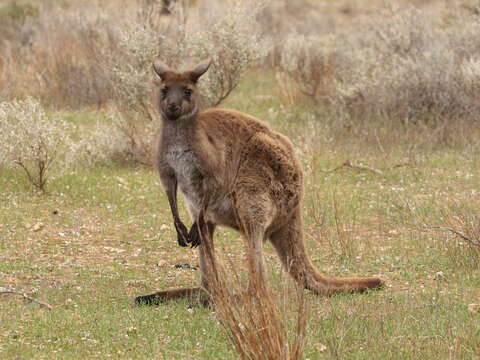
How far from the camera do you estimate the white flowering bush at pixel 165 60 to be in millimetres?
10453

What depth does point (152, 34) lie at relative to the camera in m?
11.2

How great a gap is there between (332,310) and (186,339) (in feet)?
2.92

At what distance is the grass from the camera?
4.52 meters

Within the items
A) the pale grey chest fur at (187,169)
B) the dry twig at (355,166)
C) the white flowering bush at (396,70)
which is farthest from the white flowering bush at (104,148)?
the pale grey chest fur at (187,169)

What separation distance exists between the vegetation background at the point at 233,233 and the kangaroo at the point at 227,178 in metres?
0.25

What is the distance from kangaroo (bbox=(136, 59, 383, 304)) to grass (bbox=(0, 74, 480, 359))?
0.30 metres

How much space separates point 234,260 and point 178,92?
1.85 m

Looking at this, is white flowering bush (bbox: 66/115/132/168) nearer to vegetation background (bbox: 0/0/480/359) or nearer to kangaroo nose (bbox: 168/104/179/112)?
vegetation background (bbox: 0/0/480/359)

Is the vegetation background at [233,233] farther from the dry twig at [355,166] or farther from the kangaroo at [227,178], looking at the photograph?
the kangaroo at [227,178]

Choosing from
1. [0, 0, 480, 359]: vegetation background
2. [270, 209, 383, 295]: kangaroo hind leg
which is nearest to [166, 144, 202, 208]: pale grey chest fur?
[270, 209, 383, 295]: kangaroo hind leg

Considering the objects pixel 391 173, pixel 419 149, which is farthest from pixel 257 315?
pixel 419 149

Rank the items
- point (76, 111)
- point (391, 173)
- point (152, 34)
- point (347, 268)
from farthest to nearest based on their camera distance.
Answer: point (76, 111) → point (152, 34) → point (391, 173) → point (347, 268)

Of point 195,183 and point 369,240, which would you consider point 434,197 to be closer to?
point 369,240

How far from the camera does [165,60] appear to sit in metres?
11.1
